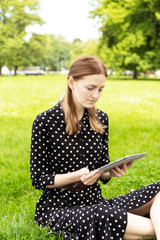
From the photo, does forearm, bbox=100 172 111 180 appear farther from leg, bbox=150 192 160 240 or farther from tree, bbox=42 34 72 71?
tree, bbox=42 34 72 71

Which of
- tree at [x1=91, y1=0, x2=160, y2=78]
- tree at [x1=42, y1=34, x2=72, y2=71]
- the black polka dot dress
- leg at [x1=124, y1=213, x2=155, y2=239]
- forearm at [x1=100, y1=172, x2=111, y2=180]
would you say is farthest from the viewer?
tree at [x1=42, y1=34, x2=72, y2=71]

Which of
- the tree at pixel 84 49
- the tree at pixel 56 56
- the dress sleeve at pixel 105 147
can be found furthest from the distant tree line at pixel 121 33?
the tree at pixel 56 56

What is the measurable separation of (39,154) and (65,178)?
29cm

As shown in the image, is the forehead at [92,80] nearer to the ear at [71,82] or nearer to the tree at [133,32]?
the ear at [71,82]

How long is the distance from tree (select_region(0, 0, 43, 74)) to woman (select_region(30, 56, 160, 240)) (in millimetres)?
46027

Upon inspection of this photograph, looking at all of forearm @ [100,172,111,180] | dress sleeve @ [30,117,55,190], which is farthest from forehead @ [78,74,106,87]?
forearm @ [100,172,111,180]

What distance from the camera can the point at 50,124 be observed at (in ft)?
8.46

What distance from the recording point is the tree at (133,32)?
3209 centimetres

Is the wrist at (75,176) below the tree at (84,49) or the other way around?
below

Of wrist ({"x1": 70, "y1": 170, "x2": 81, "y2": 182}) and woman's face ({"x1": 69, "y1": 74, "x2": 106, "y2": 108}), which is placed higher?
woman's face ({"x1": 69, "y1": 74, "x2": 106, "y2": 108})

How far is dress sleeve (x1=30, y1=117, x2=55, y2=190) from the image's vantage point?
252cm

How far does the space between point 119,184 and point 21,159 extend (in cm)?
154

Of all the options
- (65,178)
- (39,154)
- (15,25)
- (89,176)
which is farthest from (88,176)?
(15,25)

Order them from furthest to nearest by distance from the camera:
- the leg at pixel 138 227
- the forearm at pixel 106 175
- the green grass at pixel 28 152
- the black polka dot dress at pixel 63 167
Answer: the green grass at pixel 28 152, the forearm at pixel 106 175, the black polka dot dress at pixel 63 167, the leg at pixel 138 227
